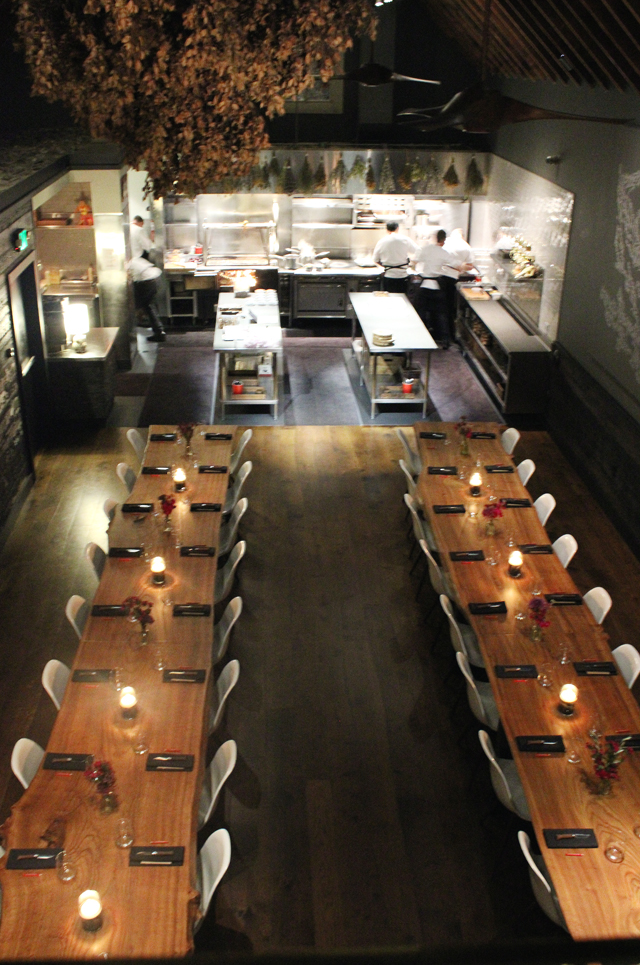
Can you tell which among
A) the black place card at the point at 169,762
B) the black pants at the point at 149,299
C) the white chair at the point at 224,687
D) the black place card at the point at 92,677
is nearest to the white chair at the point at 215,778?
the black place card at the point at 169,762

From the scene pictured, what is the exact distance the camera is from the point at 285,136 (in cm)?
1419

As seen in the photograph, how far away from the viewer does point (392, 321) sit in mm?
11719

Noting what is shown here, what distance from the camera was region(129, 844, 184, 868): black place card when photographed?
395cm

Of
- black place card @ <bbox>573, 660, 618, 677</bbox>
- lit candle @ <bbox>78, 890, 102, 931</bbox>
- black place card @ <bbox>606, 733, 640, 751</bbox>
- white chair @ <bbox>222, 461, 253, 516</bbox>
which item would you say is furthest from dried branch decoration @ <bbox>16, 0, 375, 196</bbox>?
lit candle @ <bbox>78, 890, 102, 931</bbox>

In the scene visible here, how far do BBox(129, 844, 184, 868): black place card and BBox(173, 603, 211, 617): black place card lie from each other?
1834 millimetres

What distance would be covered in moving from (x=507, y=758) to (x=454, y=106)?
15.4ft

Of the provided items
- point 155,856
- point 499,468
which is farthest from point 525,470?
point 155,856

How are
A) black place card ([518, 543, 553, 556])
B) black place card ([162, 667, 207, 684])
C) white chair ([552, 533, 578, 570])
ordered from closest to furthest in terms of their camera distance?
1. black place card ([162, 667, 207, 684])
2. black place card ([518, 543, 553, 556])
3. white chair ([552, 533, 578, 570])

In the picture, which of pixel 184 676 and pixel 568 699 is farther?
pixel 184 676

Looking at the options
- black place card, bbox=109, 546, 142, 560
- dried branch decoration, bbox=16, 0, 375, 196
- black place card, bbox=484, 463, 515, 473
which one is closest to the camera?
black place card, bbox=109, 546, 142, 560

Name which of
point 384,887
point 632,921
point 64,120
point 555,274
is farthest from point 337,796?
point 64,120

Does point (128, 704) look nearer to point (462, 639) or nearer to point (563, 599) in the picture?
point (462, 639)

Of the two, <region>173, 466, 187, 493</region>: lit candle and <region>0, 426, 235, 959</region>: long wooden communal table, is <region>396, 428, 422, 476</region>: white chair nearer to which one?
<region>173, 466, 187, 493</region>: lit candle

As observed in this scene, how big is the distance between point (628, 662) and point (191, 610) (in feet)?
8.90
